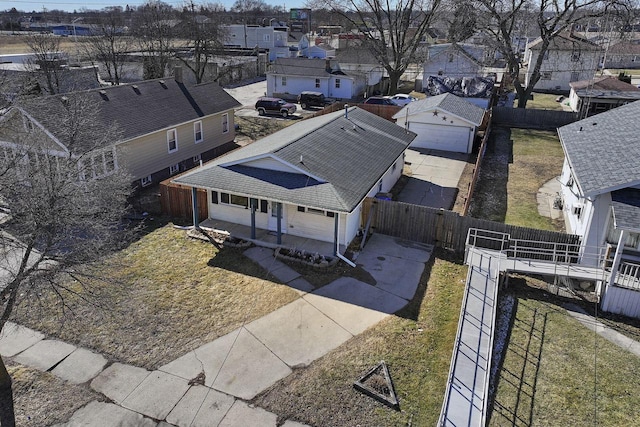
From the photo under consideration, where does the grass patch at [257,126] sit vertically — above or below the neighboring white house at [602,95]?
below

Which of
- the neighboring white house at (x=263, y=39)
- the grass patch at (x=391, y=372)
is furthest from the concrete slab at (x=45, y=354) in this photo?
the neighboring white house at (x=263, y=39)

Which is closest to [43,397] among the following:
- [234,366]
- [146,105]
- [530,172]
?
[234,366]

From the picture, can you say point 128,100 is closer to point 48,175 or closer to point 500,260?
point 48,175

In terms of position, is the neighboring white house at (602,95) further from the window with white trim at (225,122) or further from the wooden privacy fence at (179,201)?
the wooden privacy fence at (179,201)

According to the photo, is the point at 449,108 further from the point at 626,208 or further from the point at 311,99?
the point at 626,208

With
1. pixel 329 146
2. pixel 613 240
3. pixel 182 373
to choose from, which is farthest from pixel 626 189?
pixel 182 373

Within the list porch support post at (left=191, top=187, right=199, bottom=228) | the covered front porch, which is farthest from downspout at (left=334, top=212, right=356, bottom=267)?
porch support post at (left=191, top=187, right=199, bottom=228)

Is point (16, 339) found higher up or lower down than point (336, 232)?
lower down
